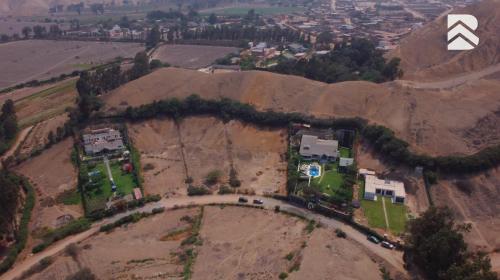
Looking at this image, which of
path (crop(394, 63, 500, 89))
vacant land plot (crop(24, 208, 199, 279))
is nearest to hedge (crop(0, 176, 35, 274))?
vacant land plot (crop(24, 208, 199, 279))

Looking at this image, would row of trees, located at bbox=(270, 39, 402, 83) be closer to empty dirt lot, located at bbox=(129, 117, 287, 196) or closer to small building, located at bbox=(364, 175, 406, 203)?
empty dirt lot, located at bbox=(129, 117, 287, 196)

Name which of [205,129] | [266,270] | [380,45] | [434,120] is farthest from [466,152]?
[380,45]

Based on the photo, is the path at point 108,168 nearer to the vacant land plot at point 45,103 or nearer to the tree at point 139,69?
the vacant land plot at point 45,103

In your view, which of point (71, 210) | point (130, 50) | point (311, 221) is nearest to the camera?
point (311, 221)

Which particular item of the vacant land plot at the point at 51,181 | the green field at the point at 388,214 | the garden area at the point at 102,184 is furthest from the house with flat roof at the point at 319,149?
the vacant land plot at the point at 51,181

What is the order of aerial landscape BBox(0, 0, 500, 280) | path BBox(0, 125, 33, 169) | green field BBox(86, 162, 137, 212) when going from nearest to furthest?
aerial landscape BBox(0, 0, 500, 280) < green field BBox(86, 162, 137, 212) < path BBox(0, 125, 33, 169)

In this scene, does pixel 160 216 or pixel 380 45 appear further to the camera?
pixel 380 45

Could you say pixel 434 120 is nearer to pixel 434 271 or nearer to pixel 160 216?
pixel 434 271
